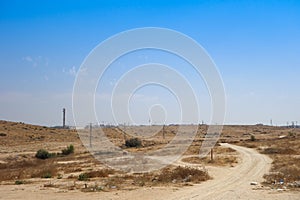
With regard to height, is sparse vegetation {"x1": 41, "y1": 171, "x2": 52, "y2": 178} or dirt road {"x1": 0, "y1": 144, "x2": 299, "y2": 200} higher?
dirt road {"x1": 0, "y1": 144, "x2": 299, "y2": 200}

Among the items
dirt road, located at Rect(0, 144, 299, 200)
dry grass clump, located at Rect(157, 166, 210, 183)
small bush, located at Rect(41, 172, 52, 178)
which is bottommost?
small bush, located at Rect(41, 172, 52, 178)

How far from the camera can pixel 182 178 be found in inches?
942

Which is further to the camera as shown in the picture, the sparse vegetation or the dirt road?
the sparse vegetation

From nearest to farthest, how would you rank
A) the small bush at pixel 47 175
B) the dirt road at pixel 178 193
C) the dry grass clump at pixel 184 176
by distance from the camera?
the dirt road at pixel 178 193 → the dry grass clump at pixel 184 176 → the small bush at pixel 47 175

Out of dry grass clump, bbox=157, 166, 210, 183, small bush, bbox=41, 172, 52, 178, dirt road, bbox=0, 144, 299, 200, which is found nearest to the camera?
dirt road, bbox=0, 144, 299, 200

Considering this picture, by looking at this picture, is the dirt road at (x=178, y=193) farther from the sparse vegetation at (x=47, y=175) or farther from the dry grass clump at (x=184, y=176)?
the sparse vegetation at (x=47, y=175)

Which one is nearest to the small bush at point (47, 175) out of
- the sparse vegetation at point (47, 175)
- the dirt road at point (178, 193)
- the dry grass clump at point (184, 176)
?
the sparse vegetation at point (47, 175)

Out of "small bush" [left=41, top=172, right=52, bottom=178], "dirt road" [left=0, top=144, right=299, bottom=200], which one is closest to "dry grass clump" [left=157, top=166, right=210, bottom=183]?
"dirt road" [left=0, top=144, right=299, bottom=200]

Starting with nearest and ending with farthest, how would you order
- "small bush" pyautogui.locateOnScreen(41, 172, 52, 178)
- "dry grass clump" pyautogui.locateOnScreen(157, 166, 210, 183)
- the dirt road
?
the dirt road, "dry grass clump" pyautogui.locateOnScreen(157, 166, 210, 183), "small bush" pyautogui.locateOnScreen(41, 172, 52, 178)

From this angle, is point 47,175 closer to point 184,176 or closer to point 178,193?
point 184,176

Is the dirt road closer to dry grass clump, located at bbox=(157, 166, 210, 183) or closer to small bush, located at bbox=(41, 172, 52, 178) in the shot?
dry grass clump, located at bbox=(157, 166, 210, 183)

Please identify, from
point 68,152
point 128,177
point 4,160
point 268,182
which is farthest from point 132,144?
point 268,182

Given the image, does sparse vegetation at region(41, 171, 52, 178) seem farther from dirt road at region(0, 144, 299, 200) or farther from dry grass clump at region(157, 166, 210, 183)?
dry grass clump at region(157, 166, 210, 183)

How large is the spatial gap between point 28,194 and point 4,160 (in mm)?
31507
